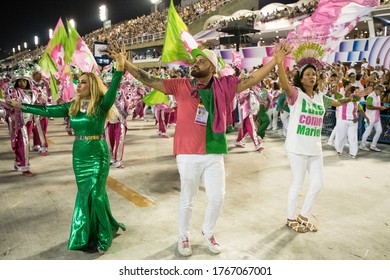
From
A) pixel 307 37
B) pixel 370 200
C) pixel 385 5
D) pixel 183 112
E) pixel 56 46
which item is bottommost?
pixel 370 200

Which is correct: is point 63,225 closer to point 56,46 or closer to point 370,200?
point 370,200

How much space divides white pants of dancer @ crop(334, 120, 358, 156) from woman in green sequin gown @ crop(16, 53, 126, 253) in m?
6.45

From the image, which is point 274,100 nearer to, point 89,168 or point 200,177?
point 200,177

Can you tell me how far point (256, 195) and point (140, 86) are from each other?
8372 mm

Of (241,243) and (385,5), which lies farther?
(385,5)

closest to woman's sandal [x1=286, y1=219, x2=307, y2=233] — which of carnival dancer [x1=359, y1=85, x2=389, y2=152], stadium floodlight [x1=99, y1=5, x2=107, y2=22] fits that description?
carnival dancer [x1=359, y1=85, x2=389, y2=152]

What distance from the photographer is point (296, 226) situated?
13.1 ft

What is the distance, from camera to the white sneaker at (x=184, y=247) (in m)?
3.34

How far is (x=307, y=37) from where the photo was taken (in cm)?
436

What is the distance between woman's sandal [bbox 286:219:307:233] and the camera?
13.0 ft

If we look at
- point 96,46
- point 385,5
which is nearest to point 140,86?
point 96,46

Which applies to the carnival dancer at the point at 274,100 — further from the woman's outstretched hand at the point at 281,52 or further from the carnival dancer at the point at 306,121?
the woman's outstretched hand at the point at 281,52

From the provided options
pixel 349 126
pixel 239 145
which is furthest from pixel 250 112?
pixel 349 126
